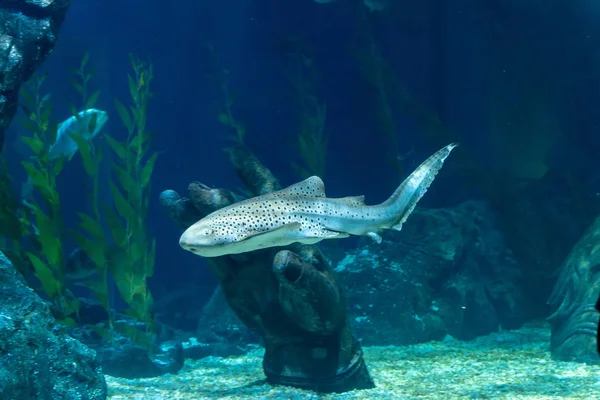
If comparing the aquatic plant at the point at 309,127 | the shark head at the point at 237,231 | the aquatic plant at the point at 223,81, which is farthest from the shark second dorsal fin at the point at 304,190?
the aquatic plant at the point at 223,81

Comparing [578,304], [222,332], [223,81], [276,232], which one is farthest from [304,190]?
[223,81]

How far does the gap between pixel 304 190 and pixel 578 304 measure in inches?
237

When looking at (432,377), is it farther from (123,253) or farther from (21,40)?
(21,40)

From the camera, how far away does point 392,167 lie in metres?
11.6

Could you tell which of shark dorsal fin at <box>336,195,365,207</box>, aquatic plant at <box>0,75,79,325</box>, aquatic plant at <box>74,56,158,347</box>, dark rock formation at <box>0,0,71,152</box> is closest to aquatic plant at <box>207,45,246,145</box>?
dark rock formation at <box>0,0,71,152</box>

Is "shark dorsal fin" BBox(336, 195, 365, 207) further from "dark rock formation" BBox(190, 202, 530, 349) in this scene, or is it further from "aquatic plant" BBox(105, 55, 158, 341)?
"dark rock formation" BBox(190, 202, 530, 349)

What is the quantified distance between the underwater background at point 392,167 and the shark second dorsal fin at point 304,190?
2005 mm

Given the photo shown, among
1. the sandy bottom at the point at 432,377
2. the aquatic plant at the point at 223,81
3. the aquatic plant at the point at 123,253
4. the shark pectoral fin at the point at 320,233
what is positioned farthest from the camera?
the aquatic plant at the point at 223,81

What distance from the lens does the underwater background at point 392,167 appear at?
7.25 meters

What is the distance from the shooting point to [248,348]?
9977mm

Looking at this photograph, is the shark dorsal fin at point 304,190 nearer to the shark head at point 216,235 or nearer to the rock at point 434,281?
the shark head at point 216,235

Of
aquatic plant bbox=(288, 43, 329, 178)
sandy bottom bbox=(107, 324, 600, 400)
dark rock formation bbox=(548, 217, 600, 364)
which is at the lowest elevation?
sandy bottom bbox=(107, 324, 600, 400)

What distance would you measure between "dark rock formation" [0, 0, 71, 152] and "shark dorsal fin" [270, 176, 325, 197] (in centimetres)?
469

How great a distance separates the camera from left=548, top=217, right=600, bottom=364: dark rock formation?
23.5 ft
